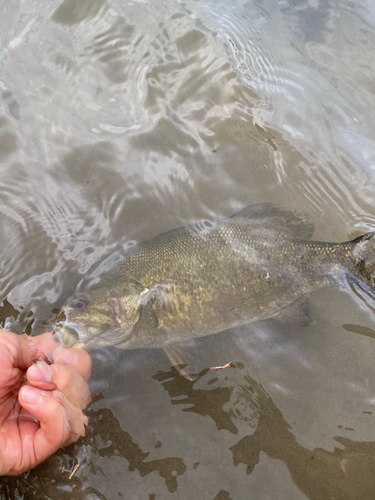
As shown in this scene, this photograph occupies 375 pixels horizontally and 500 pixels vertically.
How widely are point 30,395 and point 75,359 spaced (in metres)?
0.62

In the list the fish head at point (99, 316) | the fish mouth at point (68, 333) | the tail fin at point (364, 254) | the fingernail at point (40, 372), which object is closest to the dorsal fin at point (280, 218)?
the tail fin at point (364, 254)

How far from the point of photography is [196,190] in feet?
13.7

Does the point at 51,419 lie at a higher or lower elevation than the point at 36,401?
lower

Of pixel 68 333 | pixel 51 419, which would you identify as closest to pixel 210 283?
pixel 68 333

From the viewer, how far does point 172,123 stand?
4.54 m

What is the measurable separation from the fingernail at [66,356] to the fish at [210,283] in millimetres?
166

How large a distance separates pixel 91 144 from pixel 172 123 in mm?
1017

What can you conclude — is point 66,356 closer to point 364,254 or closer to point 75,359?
point 75,359

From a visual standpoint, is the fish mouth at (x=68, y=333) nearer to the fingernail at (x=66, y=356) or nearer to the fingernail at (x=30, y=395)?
the fingernail at (x=66, y=356)

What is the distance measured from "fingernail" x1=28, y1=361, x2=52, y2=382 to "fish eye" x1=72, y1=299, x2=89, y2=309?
587 millimetres

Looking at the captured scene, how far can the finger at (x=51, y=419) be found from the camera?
2619 millimetres

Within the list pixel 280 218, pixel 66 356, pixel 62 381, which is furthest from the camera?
pixel 280 218

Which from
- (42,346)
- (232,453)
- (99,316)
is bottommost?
(42,346)

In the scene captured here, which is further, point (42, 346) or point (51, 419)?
point (42, 346)
